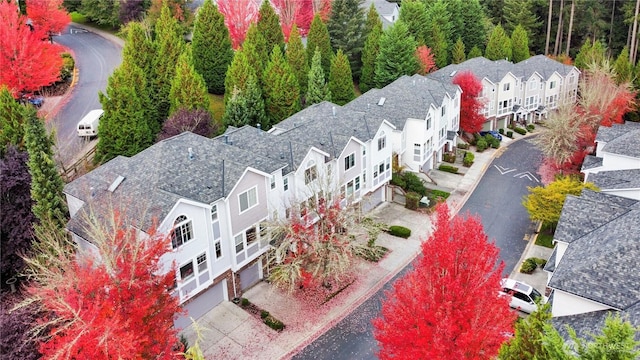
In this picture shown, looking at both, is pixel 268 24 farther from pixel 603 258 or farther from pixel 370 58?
pixel 603 258

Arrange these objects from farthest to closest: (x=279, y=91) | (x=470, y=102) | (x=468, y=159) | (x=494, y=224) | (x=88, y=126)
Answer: (x=470, y=102) < (x=468, y=159) < (x=279, y=91) < (x=88, y=126) < (x=494, y=224)

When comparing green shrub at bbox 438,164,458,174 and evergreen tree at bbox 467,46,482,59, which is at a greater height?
evergreen tree at bbox 467,46,482,59

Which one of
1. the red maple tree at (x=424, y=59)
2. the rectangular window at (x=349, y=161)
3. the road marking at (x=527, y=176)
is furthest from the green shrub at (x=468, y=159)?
the rectangular window at (x=349, y=161)

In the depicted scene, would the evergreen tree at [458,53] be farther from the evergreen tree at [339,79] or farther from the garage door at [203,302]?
the garage door at [203,302]

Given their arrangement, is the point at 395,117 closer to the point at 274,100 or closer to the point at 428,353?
the point at 274,100

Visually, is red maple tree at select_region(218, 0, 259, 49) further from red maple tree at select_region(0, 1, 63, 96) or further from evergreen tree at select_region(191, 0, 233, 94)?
red maple tree at select_region(0, 1, 63, 96)

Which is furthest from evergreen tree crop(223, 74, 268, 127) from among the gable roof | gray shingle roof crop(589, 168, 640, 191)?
gray shingle roof crop(589, 168, 640, 191)

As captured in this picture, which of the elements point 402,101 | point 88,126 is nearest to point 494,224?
point 402,101
